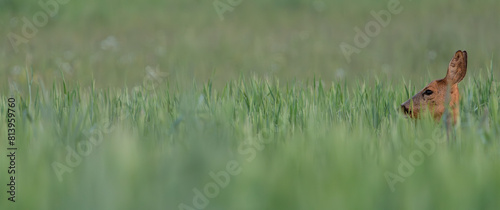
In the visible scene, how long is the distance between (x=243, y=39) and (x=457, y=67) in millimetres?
5468

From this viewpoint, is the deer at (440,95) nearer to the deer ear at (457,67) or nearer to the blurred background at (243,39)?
the deer ear at (457,67)

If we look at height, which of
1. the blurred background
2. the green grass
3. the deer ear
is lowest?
Result: the green grass

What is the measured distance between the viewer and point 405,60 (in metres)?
7.45

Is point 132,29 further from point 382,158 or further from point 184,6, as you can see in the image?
point 382,158

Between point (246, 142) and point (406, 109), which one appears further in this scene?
point (406, 109)

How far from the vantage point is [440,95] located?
305 cm

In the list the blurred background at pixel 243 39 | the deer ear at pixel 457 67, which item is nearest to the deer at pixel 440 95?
the deer ear at pixel 457 67

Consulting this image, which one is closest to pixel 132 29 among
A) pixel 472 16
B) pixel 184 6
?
pixel 184 6

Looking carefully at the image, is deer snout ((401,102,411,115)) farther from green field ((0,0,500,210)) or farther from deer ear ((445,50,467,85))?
deer ear ((445,50,467,85))

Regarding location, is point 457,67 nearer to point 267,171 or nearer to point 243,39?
point 267,171

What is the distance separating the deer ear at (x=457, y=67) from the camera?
2.97 metres

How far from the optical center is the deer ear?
297cm

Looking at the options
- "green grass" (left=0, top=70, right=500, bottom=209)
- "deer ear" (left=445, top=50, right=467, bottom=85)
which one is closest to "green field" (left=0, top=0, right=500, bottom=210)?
"green grass" (left=0, top=70, right=500, bottom=209)

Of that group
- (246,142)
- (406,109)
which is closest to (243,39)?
(406,109)
